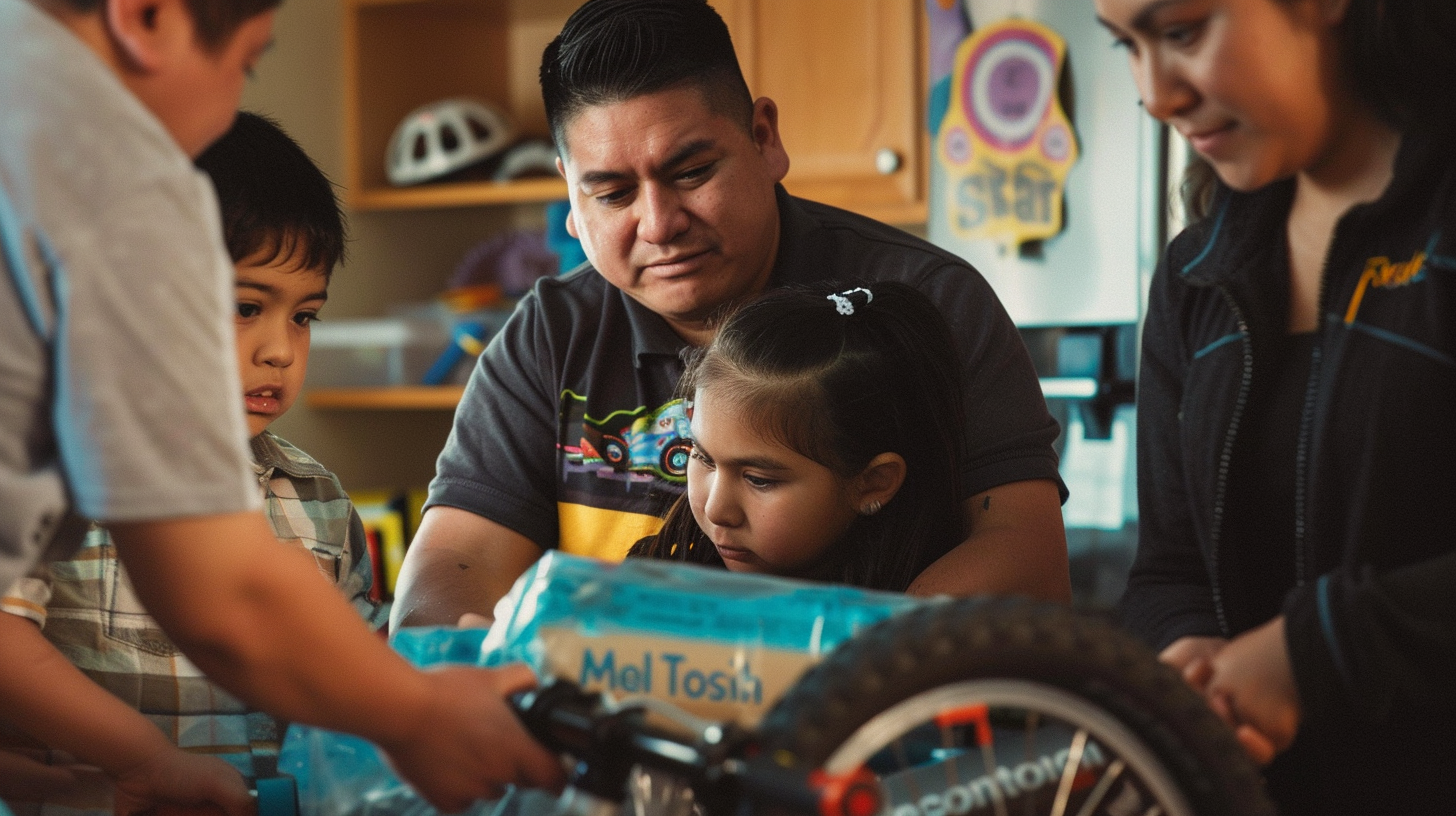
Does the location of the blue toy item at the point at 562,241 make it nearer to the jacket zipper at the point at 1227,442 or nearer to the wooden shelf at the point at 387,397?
the wooden shelf at the point at 387,397

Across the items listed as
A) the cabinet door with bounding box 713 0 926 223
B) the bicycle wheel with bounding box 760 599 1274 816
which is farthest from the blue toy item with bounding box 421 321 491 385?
the bicycle wheel with bounding box 760 599 1274 816

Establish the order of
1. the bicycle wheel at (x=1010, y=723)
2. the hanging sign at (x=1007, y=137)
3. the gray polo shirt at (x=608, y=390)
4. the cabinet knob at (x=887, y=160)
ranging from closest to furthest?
the bicycle wheel at (x=1010, y=723), the gray polo shirt at (x=608, y=390), the hanging sign at (x=1007, y=137), the cabinet knob at (x=887, y=160)

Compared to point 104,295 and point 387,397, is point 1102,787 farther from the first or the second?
point 387,397

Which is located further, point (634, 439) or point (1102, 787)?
point (634, 439)

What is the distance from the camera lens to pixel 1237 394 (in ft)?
2.80

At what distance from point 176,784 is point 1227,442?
2.49ft

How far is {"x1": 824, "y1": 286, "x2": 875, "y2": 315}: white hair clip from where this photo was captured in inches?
47.6

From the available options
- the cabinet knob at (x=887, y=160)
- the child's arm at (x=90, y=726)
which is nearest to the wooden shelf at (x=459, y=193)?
the cabinet knob at (x=887, y=160)

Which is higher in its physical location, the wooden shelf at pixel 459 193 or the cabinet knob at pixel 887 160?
the cabinet knob at pixel 887 160

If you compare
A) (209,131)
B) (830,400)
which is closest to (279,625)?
→ (209,131)

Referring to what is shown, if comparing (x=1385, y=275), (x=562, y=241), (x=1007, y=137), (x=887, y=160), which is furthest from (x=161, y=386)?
(x=562, y=241)

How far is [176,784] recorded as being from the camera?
937 mm

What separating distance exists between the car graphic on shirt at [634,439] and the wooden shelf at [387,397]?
64.8 inches

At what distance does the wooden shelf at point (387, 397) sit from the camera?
301 centimetres
